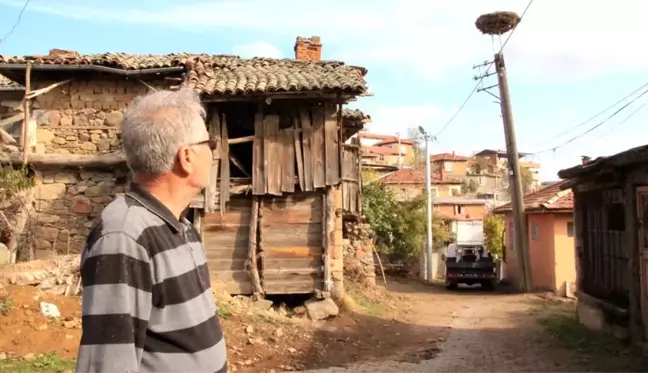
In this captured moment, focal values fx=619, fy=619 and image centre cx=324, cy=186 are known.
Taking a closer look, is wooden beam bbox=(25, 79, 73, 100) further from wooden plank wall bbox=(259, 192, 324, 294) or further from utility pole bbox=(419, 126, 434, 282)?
utility pole bbox=(419, 126, 434, 282)

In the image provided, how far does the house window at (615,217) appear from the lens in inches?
383

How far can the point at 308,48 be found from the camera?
15266mm

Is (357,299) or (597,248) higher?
(597,248)

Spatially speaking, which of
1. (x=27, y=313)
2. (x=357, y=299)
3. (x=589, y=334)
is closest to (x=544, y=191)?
(x=357, y=299)

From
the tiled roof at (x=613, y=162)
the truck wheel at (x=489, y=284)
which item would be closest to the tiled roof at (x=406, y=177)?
the truck wheel at (x=489, y=284)

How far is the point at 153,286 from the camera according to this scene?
1834 millimetres

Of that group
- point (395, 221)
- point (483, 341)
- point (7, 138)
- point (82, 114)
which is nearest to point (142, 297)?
point (483, 341)

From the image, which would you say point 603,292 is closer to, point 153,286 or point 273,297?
point 273,297

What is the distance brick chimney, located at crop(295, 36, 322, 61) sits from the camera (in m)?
15.2

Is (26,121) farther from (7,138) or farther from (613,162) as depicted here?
(613,162)

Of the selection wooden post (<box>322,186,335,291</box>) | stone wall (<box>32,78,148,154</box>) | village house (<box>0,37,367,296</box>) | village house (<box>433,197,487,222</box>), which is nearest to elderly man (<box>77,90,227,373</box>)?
village house (<box>0,37,367,296</box>)

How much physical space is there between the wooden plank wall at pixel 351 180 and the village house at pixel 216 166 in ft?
9.73

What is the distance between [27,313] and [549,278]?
663 inches

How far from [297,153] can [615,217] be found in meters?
5.64
